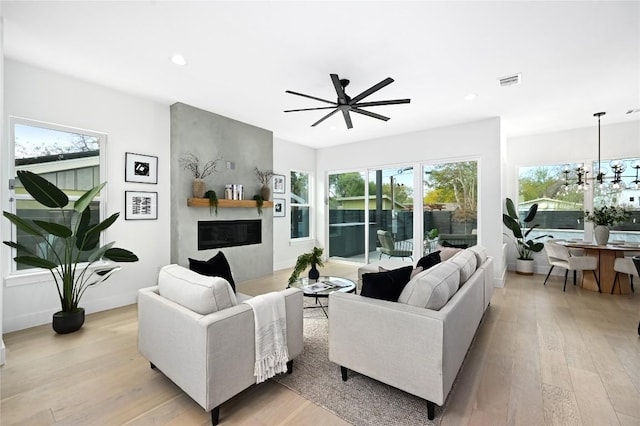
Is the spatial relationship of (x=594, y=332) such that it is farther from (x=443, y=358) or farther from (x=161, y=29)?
(x=161, y=29)

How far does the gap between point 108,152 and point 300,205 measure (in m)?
3.79

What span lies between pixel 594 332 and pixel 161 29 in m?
5.04

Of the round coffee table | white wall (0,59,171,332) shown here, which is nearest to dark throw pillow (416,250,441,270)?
the round coffee table

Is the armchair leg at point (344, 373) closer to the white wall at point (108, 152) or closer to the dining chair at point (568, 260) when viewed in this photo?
the white wall at point (108, 152)

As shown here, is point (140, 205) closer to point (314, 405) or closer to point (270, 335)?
→ point (270, 335)

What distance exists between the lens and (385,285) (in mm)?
1967

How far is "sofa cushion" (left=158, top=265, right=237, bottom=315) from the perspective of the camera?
5.74 ft

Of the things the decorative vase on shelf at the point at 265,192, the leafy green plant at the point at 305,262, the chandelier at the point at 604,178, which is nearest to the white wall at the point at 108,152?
the decorative vase on shelf at the point at 265,192

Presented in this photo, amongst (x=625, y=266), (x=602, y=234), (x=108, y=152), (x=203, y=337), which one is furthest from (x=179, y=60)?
(x=602, y=234)

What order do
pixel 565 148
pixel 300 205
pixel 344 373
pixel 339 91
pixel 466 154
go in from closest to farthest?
pixel 344 373, pixel 339 91, pixel 466 154, pixel 565 148, pixel 300 205

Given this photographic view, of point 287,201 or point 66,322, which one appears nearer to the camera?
point 66,322

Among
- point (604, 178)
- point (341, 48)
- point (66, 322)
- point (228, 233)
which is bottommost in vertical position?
point (66, 322)

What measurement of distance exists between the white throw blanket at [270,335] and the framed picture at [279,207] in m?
3.91

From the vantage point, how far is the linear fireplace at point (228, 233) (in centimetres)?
445
